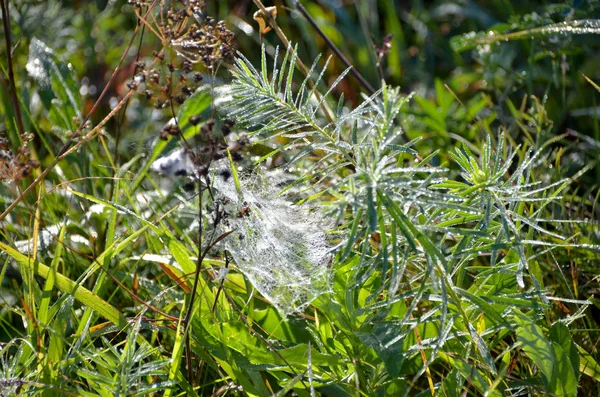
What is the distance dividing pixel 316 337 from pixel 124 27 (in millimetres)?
3186

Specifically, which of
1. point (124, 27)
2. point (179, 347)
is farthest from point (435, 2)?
point (179, 347)

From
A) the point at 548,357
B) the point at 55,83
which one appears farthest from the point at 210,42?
the point at 548,357

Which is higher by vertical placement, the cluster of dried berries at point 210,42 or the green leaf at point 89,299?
the cluster of dried berries at point 210,42

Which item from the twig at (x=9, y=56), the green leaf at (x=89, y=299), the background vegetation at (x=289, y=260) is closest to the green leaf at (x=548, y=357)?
the background vegetation at (x=289, y=260)

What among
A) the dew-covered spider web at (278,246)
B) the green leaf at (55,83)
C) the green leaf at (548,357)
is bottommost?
the green leaf at (548,357)

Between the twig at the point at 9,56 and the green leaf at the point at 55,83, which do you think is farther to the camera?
the green leaf at the point at 55,83

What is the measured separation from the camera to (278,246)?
1639mm

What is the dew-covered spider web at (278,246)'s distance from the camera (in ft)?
5.19

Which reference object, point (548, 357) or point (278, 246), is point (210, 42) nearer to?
point (278, 246)

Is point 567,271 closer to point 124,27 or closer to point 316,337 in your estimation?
point 316,337

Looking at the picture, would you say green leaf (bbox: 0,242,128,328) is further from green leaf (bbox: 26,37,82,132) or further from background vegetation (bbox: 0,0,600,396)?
Answer: green leaf (bbox: 26,37,82,132)

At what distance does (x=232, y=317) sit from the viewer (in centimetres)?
173

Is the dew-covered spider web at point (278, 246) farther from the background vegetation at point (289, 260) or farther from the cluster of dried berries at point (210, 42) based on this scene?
the cluster of dried berries at point (210, 42)

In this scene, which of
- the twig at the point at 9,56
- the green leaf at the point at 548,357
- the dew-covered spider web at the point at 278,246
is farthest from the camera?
the twig at the point at 9,56
